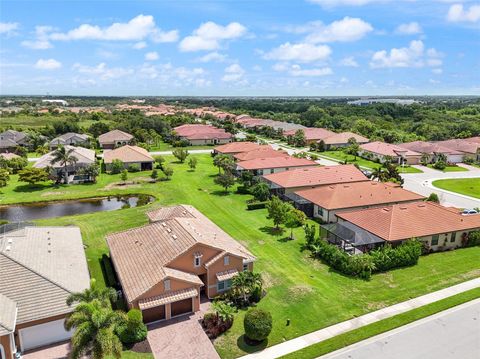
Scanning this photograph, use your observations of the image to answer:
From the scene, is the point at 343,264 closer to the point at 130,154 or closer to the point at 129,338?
the point at 129,338

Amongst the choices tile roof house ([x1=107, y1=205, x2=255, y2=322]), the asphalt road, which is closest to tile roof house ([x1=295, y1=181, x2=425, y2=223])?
tile roof house ([x1=107, y1=205, x2=255, y2=322])

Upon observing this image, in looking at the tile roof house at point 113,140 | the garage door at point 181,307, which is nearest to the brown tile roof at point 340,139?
the tile roof house at point 113,140

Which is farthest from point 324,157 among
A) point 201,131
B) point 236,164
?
point 201,131

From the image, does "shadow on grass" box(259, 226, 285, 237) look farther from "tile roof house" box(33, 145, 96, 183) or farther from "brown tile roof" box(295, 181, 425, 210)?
"tile roof house" box(33, 145, 96, 183)

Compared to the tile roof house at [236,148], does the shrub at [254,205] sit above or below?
below

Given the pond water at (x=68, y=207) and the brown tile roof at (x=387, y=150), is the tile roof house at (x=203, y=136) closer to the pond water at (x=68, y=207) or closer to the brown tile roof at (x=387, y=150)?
the brown tile roof at (x=387, y=150)

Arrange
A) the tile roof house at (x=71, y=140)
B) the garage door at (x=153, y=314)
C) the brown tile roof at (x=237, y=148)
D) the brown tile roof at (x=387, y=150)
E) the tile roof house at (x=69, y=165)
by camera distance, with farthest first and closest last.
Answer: the tile roof house at (x=71, y=140) < the brown tile roof at (x=387, y=150) < the brown tile roof at (x=237, y=148) < the tile roof house at (x=69, y=165) < the garage door at (x=153, y=314)
